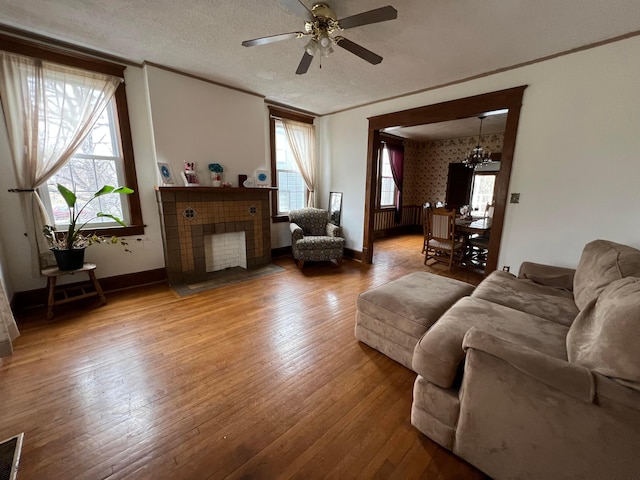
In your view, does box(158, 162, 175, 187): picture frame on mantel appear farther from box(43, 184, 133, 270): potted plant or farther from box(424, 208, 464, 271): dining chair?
box(424, 208, 464, 271): dining chair

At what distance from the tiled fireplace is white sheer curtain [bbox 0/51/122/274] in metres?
0.96

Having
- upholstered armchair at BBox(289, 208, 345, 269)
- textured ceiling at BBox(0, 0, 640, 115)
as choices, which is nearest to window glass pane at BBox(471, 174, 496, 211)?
textured ceiling at BBox(0, 0, 640, 115)

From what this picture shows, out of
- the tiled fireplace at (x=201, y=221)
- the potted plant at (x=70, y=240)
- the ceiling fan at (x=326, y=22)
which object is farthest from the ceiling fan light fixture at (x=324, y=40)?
the potted plant at (x=70, y=240)

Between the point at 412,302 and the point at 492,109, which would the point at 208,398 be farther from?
the point at 492,109

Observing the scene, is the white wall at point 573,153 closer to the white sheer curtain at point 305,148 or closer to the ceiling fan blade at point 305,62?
the ceiling fan blade at point 305,62

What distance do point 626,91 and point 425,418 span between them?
3.24 m

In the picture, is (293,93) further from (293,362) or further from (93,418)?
(93,418)

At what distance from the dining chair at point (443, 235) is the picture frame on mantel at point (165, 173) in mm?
3897

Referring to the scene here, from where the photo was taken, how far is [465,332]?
1.44 meters

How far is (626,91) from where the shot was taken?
2242 millimetres

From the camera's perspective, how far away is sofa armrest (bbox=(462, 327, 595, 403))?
3.03 feet

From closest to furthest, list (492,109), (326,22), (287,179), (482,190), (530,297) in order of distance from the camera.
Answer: (326,22)
(530,297)
(492,109)
(287,179)
(482,190)

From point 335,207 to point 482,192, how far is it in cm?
435

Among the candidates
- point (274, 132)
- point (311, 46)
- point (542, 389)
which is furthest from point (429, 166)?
point (542, 389)
